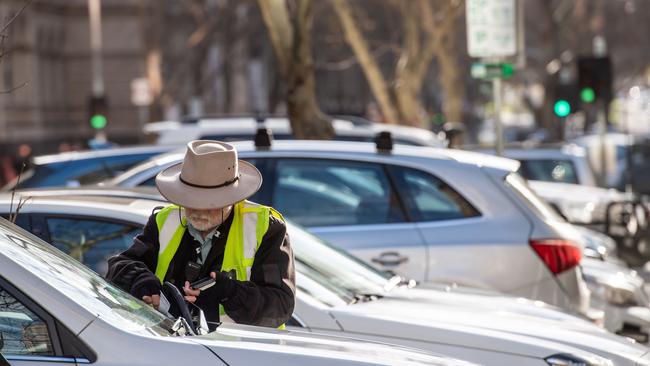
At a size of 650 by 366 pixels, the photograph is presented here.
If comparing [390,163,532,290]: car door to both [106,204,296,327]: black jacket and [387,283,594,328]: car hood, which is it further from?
[106,204,296,327]: black jacket

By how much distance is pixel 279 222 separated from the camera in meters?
5.52

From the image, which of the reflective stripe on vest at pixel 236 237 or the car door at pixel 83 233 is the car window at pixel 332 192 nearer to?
the car door at pixel 83 233

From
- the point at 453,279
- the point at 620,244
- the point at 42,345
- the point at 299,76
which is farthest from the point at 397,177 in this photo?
the point at 620,244

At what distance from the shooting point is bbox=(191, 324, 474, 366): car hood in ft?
14.0

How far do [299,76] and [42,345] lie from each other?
1175 cm

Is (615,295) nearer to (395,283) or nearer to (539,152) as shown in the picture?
(395,283)

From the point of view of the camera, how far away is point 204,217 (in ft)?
17.8

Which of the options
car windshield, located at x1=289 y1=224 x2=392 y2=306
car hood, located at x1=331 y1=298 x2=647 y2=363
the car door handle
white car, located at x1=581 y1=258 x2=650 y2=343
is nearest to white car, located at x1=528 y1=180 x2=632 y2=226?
white car, located at x1=581 y1=258 x2=650 y2=343

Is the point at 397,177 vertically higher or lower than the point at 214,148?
lower

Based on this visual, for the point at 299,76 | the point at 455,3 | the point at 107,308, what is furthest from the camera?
the point at 455,3

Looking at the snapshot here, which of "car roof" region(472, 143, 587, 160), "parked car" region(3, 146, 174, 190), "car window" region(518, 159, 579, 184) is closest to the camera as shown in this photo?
"parked car" region(3, 146, 174, 190)

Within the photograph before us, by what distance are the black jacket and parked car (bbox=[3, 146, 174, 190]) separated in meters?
6.95

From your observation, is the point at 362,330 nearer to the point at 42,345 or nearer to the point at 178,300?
the point at 178,300

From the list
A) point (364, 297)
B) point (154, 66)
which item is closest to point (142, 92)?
point (154, 66)
